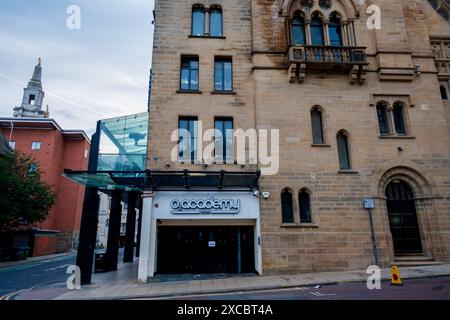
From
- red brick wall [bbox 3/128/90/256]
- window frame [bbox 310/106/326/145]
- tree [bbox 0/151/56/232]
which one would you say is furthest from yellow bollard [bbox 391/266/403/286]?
red brick wall [bbox 3/128/90/256]

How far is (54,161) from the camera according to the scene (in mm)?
40469

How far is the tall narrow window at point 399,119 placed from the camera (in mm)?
16859

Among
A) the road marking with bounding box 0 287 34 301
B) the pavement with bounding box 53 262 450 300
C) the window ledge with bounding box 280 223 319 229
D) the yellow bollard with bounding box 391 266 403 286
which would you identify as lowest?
the road marking with bounding box 0 287 34 301

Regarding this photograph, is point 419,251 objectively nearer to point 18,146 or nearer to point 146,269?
point 146,269

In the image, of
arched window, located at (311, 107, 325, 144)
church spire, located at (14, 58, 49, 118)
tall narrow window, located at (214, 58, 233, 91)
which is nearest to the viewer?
arched window, located at (311, 107, 325, 144)

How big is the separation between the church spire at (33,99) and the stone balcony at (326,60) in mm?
62267

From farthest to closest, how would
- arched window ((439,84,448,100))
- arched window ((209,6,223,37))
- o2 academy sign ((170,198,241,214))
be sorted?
arched window ((439,84,448,100)) < arched window ((209,6,223,37)) < o2 academy sign ((170,198,241,214))

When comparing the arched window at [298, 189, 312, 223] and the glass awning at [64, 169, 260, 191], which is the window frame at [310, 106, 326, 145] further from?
the glass awning at [64, 169, 260, 191]

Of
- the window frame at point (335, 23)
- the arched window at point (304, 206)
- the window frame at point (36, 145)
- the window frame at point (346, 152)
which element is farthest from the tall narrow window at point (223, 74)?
the window frame at point (36, 145)

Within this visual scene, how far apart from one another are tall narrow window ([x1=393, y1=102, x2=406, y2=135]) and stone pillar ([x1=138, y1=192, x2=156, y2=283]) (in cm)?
1519

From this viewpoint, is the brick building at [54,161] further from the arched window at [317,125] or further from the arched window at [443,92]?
the arched window at [443,92]

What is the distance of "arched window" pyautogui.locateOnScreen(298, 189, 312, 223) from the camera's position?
49.8 ft

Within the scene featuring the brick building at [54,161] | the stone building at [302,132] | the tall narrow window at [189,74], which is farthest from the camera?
the brick building at [54,161]

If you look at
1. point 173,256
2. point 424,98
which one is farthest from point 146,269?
point 424,98
